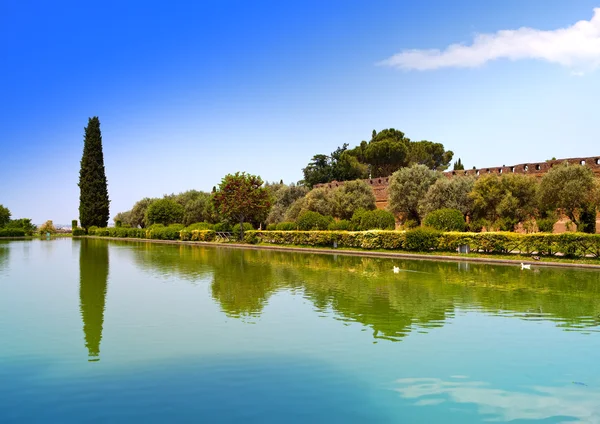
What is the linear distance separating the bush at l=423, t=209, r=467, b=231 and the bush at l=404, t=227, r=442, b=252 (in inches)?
35.4

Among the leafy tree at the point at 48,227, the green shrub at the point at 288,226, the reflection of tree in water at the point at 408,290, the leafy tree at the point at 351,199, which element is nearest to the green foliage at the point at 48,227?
the leafy tree at the point at 48,227

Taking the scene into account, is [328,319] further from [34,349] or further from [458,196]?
[458,196]

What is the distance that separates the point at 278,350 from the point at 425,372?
1875 mm

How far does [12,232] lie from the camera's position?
44.8m

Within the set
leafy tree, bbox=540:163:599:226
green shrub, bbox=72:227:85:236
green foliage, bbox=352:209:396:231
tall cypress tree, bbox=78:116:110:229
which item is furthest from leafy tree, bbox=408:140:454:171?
green shrub, bbox=72:227:85:236

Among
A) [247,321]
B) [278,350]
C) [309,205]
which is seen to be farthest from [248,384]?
[309,205]

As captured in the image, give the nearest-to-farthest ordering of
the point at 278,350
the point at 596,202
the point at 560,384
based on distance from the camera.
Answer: the point at 560,384 < the point at 278,350 < the point at 596,202

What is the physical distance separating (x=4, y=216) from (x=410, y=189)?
141 ft

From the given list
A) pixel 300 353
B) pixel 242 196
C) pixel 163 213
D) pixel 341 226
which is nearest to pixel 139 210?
pixel 163 213

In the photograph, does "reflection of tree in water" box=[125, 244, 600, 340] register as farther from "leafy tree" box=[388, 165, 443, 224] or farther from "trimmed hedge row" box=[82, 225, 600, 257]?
"leafy tree" box=[388, 165, 443, 224]

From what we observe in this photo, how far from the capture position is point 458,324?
750 centimetres

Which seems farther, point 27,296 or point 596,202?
point 596,202

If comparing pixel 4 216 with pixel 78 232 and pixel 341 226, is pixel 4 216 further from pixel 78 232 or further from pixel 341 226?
pixel 341 226

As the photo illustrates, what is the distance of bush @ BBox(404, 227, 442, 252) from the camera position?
20.6m
